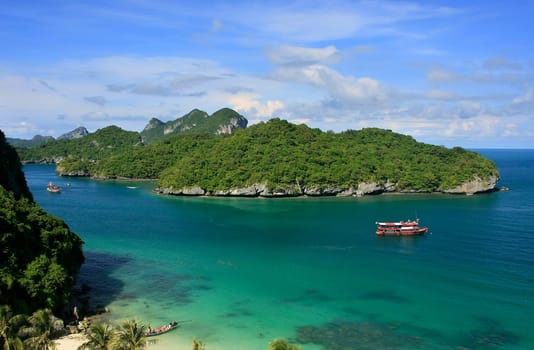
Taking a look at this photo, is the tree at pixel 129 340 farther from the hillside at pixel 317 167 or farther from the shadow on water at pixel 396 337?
the hillside at pixel 317 167

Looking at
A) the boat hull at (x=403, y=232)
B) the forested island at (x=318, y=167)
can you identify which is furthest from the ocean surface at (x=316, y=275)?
the forested island at (x=318, y=167)

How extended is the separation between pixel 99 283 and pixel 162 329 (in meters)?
13.9

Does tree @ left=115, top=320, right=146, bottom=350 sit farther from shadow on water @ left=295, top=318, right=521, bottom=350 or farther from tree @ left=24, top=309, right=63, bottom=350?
shadow on water @ left=295, top=318, right=521, bottom=350

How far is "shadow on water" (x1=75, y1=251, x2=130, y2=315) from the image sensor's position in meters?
38.6

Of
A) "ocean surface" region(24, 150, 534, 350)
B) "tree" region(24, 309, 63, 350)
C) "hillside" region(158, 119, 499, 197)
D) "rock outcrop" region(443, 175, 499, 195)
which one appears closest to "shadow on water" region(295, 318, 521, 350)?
"ocean surface" region(24, 150, 534, 350)

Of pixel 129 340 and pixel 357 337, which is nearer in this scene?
pixel 129 340

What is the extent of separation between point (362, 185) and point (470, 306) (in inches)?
2902

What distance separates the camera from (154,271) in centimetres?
4872

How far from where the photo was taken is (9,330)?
937 inches

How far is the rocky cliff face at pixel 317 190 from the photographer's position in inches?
4277

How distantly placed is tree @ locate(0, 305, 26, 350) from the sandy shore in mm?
5098

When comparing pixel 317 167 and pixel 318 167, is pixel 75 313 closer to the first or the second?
pixel 317 167

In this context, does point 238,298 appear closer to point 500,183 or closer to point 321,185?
point 321,185

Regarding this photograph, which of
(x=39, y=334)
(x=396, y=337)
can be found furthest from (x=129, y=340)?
(x=396, y=337)
